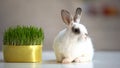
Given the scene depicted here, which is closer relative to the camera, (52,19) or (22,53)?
(22,53)

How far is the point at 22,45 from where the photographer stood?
141 centimetres

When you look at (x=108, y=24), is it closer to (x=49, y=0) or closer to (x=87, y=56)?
(x=49, y=0)

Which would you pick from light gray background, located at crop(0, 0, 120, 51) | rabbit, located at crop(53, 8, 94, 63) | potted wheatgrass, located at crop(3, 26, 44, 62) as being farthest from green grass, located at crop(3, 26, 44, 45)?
light gray background, located at crop(0, 0, 120, 51)

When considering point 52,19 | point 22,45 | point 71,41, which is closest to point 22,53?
point 22,45

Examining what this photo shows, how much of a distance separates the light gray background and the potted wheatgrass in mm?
1135

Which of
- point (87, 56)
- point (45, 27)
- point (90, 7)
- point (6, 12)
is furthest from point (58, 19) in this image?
point (87, 56)

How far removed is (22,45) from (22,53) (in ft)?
0.12

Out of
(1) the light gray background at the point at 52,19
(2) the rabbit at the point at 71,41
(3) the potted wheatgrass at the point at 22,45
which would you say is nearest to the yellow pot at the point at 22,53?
(3) the potted wheatgrass at the point at 22,45

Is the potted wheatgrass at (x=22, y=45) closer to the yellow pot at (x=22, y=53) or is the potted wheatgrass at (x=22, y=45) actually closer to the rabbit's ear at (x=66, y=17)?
the yellow pot at (x=22, y=53)

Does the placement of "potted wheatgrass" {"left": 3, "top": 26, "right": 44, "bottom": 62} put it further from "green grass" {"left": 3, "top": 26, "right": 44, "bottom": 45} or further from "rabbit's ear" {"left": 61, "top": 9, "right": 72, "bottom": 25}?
"rabbit's ear" {"left": 61, "top": 9, "right": 72, "bottom": 25}

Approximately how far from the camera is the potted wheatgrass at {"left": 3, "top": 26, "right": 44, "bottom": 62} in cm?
141

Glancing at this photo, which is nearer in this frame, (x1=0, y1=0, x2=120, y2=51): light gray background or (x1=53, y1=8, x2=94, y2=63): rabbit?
(x1=53, y1=8, x2=94, y2=63): rabbit

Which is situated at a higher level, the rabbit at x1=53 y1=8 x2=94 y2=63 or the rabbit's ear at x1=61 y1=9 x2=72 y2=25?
the rabbit's ear at x1=61 y1=9 x2=72 y2=25

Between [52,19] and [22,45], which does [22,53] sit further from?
[52,19]
